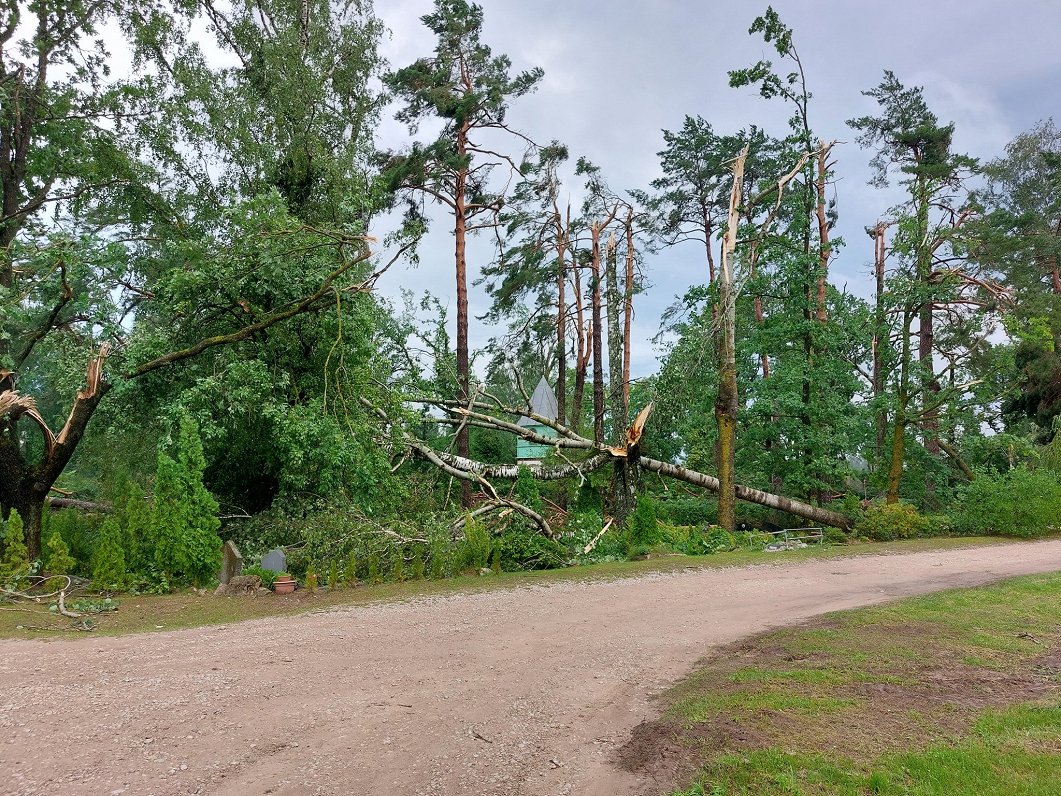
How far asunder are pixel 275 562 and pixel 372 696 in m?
4.94

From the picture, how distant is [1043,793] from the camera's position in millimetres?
2922

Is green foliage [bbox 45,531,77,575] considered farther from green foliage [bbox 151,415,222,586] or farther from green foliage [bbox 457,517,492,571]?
green foliage [bbox 457,517,492,571]

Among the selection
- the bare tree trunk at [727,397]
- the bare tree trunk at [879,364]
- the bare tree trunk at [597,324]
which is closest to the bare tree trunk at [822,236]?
the bare tree trunk at [879,364]

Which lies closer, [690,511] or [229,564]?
[229,564]

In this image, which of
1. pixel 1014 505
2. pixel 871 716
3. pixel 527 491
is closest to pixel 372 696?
pixel 871 716

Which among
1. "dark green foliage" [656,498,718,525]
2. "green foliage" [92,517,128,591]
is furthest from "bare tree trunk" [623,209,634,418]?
"green foliage" [92,517,128,591]

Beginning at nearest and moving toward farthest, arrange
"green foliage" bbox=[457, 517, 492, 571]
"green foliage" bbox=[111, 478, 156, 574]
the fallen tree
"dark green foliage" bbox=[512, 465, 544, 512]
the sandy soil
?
the sandy soil, "green foliage" bbox=[111, 478, 156, 574], "green foliage" bbox=[457, 517, 492, 571], "dark green foliage" bbox=[512, 465, 544, 512], the fallen tree

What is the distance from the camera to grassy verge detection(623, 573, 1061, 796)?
313 cm

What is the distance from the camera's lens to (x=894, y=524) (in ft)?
45.6

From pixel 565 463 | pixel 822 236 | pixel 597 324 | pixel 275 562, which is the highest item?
pixel 822 236

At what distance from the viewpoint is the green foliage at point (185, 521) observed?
8398 millimetres

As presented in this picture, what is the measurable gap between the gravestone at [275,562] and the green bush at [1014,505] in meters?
13.3

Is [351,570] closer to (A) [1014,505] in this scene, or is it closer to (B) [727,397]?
(B) [727,397]

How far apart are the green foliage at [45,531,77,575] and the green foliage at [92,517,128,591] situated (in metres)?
0.29
